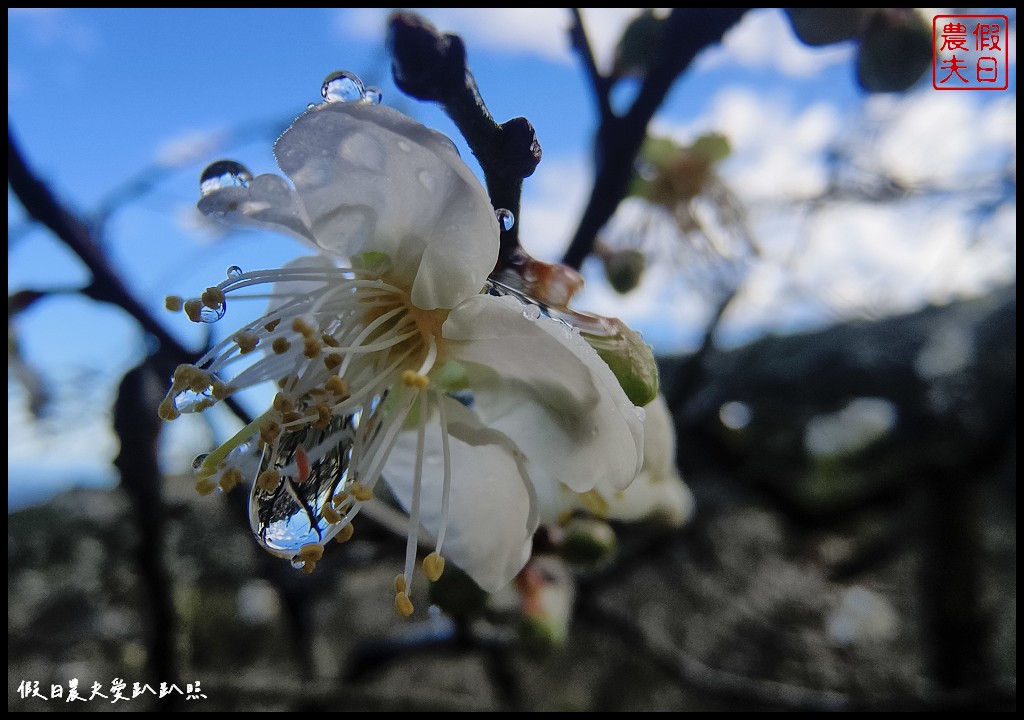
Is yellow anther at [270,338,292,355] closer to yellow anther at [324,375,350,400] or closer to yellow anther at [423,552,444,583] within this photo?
yellow anther at [324,375,350,400]

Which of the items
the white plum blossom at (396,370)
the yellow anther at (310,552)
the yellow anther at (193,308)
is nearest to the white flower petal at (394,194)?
the white plum blossom at (396,370)

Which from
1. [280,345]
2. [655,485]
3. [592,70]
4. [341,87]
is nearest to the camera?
[341,87]

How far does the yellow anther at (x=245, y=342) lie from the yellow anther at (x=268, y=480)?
4.2 inches

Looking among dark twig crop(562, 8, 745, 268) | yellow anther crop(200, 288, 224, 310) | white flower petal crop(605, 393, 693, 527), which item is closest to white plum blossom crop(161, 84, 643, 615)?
yellow anther crop(200, 288, 224, 310)

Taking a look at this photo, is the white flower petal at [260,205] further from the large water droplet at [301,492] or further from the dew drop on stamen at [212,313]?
the large water droplet at [301,492]

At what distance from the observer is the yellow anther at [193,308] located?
507 mm

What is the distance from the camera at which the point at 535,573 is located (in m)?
0.93

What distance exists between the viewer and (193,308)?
51cm

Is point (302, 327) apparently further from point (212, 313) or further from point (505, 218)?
point (505, 218)

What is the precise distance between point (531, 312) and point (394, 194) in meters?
0.15

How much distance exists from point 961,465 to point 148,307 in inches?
106

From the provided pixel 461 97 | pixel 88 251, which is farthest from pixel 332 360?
pixel 88 251

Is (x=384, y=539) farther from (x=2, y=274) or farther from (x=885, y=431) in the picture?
(x=885, y=431)

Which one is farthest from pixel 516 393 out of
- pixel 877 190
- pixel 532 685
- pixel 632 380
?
pixel 532 685
